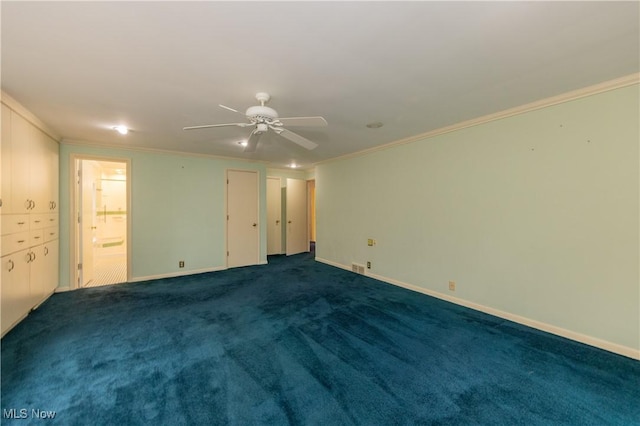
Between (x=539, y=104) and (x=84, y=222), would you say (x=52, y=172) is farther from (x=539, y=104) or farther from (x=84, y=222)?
(x=539, y=104)

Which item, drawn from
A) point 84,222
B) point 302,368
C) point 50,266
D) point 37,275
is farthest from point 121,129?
point 302,368

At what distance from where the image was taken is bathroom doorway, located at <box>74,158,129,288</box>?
4.21m

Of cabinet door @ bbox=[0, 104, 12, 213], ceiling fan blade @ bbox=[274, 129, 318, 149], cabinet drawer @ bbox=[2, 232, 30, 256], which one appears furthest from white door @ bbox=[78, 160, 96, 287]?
ceiling fan blade @ bbox=[274, 129, 318, 149]

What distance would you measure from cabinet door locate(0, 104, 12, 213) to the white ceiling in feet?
0.86

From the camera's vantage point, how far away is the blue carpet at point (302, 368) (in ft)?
5.45

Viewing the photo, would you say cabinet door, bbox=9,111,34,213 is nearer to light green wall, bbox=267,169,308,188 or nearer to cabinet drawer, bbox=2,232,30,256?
cabinet drawer, bbox=2,232,30,256

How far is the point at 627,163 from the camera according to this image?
2264mm

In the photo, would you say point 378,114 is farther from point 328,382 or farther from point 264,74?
point 328,382

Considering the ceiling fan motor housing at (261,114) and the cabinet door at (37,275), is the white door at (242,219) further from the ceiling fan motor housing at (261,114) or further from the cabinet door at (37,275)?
the ceiling fan motor housing at (261,114)

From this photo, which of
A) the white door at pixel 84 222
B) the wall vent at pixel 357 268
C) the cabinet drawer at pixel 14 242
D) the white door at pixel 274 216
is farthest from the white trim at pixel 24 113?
the wall vent at pixel 357 268

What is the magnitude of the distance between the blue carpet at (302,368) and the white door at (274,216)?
11.6ft

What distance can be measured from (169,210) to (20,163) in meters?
2.15

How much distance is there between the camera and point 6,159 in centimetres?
254

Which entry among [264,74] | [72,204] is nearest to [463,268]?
[264,74]
